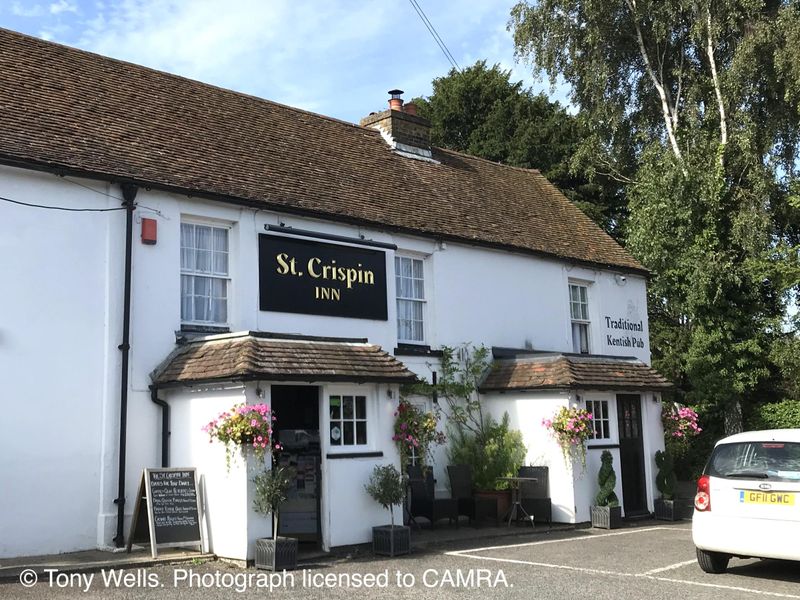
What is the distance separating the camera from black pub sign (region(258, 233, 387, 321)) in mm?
13484

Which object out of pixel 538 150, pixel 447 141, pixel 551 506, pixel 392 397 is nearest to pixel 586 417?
pixel 551 506

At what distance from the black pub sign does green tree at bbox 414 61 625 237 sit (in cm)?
1759

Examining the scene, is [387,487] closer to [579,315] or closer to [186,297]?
[186,297]

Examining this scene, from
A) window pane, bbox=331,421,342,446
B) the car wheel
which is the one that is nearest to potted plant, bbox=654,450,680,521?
the car wheel

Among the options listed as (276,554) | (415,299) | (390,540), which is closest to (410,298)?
(415,299)

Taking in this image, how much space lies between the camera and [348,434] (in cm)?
1173

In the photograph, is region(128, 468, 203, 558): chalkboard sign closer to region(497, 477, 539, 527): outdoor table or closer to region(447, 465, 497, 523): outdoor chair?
region(447, 465, 497, 523): outdoor chair

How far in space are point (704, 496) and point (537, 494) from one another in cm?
536

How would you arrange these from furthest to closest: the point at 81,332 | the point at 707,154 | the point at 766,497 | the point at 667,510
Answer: the point at 707,154, the point at 667,510, the point at 81,332, the point at 766,497

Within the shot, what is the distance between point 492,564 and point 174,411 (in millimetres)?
4856

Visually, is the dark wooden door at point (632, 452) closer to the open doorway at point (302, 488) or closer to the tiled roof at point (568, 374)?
the tiled roof at point (568, 374)

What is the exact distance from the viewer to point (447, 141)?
3438cm

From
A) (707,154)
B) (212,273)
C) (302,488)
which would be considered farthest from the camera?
(707,154)

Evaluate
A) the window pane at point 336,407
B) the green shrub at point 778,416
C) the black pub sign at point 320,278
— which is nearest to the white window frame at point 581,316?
the black pub sign at point 320,278
